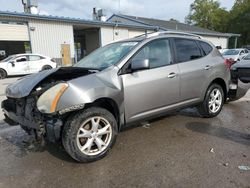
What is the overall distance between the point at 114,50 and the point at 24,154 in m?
2.30

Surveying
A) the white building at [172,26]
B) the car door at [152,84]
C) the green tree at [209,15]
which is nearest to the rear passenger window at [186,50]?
the car door at [152,84]

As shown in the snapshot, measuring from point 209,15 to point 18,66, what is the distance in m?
59.1

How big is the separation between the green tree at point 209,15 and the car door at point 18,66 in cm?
5629

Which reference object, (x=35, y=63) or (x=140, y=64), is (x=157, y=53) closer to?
(x=140, y=64)

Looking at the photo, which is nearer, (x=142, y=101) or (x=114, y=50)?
(x=142, y=101)

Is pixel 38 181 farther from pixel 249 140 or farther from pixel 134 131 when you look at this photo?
pixel 249 140

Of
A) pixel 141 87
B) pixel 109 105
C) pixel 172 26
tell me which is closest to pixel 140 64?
pixel 141 87

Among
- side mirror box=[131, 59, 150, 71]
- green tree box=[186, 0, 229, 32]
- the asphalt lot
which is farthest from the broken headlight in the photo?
green tree box=[186, 0, 229, 32]

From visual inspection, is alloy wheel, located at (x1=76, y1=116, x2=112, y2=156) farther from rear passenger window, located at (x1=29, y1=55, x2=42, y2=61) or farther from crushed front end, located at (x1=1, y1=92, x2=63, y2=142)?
rear passenger window, located at (x1=29, y1=55, x2=42, y2=61)

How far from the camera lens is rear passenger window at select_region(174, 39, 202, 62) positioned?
4.67 meters

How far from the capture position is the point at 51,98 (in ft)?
10.5

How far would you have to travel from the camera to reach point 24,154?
12.9ft

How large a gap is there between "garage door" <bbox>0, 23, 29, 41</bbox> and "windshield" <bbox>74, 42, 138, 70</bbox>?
1599 cm

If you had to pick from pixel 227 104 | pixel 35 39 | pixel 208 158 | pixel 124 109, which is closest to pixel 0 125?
pixel 124 109
